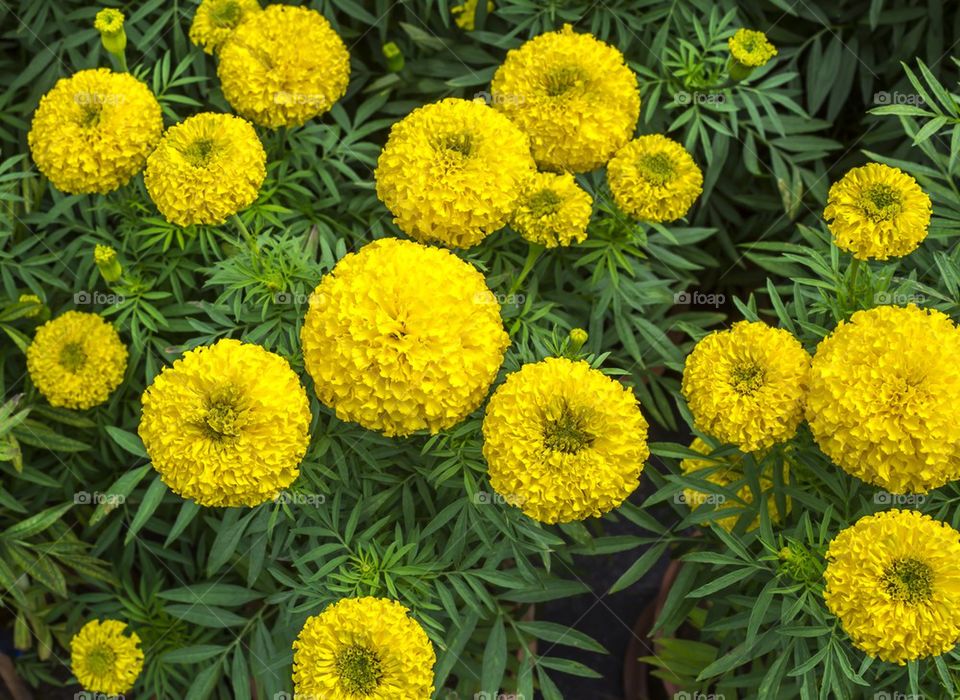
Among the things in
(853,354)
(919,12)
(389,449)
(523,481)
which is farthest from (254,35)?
(919,12)

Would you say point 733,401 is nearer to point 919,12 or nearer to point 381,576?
point 381,576

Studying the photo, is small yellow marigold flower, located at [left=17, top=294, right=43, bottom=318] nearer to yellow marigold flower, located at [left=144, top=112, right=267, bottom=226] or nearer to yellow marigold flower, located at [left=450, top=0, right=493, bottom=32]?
yellow marigold flower, located at [left=144, top=112, right=267, bottom=226]

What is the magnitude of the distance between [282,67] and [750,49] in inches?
49.1

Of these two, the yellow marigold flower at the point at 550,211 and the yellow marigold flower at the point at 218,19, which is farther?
the yellow marigold flower at the point at 218,19

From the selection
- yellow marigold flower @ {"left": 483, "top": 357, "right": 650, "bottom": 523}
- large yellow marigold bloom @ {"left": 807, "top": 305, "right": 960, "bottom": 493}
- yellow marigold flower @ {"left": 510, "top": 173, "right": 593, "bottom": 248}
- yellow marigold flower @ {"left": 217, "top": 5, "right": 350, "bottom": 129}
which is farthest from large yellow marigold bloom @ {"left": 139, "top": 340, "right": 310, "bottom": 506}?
large yellow marigold bloom @ {"left": 807, "top": 305, "right": 960, "bottom": 493}

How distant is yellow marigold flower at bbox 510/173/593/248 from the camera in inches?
82.4

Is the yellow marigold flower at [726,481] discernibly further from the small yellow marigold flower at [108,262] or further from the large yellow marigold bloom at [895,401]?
the small yellow marigold flower at [108,262]

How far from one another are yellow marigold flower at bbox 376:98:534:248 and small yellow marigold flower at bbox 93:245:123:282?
2.40ft

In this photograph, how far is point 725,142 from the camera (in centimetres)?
300

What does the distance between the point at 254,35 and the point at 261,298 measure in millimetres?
766

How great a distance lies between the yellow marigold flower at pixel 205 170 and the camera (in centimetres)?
214

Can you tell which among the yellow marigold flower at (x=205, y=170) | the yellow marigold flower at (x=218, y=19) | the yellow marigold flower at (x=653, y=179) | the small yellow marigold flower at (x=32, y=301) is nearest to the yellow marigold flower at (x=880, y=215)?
the yellow marigold flower at (x=653, y=179)

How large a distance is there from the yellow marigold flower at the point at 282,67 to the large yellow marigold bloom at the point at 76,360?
2.49 ft

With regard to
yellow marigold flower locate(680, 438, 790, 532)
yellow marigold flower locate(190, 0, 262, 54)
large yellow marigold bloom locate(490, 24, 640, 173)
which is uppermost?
yellow marigold flower locate(190, 0, 262, 54)
